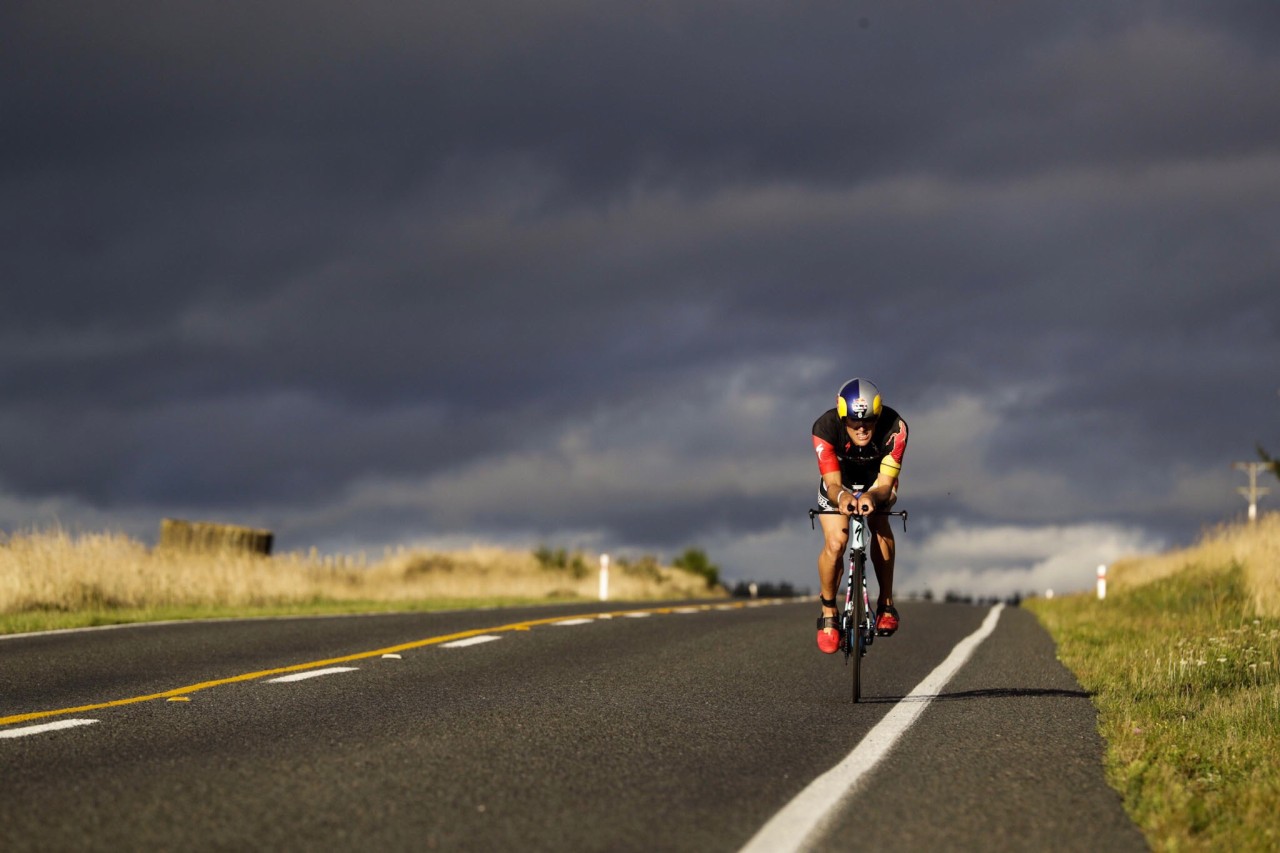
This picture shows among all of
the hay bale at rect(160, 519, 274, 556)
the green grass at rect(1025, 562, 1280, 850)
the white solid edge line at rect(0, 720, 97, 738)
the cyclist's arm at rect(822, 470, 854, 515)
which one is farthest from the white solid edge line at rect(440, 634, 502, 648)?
the hay bale at rect(160, 519, 274, 556)

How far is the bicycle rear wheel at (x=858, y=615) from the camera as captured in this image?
9320 mm

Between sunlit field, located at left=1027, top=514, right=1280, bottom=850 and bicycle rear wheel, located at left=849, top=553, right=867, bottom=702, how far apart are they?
A: 1.61 meters

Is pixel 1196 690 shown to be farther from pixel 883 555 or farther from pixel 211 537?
pixel 211 537

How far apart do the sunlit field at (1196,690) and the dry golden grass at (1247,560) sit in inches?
1.5

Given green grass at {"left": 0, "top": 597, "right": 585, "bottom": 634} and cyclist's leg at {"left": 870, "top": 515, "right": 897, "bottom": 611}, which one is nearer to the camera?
cyclist's leg at {"left": 870, "top": 515, "right": 897, "bottom": 611}

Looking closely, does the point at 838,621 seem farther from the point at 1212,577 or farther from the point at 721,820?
the point at 1212,577

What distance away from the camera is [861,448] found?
947 cm

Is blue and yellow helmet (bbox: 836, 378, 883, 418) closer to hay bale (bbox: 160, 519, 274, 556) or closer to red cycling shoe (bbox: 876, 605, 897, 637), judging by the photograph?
red cycling shoe (bbox: 876, 605, 897, 637)

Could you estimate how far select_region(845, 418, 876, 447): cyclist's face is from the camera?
935 cm

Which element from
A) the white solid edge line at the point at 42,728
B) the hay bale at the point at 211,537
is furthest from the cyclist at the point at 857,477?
the hay bale at the point at 211,537

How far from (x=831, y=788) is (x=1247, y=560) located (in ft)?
55.5

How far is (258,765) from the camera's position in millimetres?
6273

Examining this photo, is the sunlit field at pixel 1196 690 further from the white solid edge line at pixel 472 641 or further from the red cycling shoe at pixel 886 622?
the white solid edge line at pixel 472 641

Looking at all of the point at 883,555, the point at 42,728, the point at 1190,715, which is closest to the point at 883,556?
the point at 883,555
